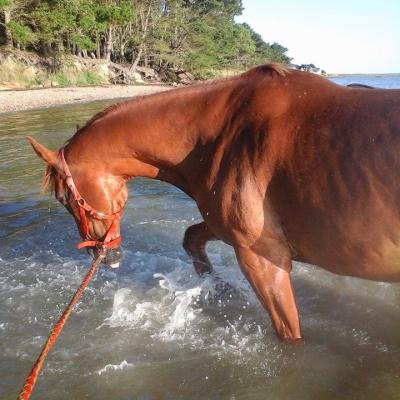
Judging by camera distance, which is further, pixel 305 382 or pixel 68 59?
pixel 68 59

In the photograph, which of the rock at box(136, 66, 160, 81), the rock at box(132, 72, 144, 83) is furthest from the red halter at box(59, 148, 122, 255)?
the rock at box(136, 66, 160, 81)

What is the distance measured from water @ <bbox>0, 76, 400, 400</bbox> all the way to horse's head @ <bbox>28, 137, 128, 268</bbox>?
855mm

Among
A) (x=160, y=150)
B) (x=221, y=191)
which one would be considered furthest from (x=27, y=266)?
(x=221, y=191)

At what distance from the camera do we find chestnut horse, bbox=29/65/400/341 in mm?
2350

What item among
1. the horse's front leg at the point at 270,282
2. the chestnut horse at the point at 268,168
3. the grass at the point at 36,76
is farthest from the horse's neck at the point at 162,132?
the grass at the point at 36,76

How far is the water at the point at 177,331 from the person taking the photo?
2994 mm

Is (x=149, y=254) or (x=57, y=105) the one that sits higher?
(x=149, y=254)

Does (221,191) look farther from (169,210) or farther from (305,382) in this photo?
(169,210)

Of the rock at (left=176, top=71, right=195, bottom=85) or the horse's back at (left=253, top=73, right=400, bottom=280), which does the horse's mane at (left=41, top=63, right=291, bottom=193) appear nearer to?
the horse's back at (left=253, top=73, right=400, bottom=280)

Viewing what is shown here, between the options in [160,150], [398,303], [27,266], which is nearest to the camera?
[160,150]

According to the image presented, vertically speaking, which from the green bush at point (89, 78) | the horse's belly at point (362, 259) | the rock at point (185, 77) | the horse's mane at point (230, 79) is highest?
the horse's mane at point (230, 79)

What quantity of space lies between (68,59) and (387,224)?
1579 inches

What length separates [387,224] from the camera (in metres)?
2.30

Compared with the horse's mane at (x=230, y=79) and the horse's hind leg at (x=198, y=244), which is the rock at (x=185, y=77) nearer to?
the horse's hind leg at (x=198, y=244)
